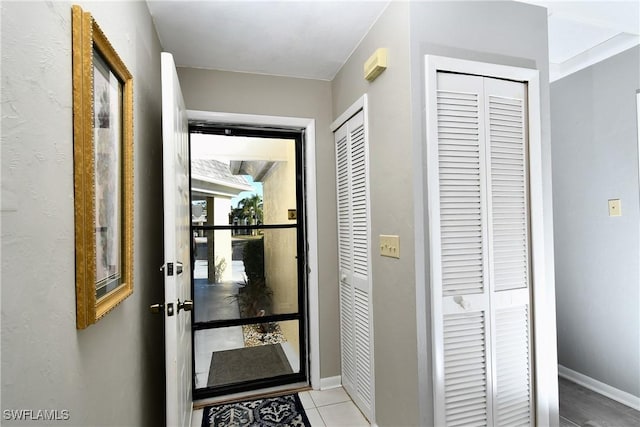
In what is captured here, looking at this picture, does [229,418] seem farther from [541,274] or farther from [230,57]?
[230,57]

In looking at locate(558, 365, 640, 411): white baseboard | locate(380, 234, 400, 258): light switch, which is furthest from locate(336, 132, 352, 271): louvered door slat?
locate(558, 365, 640, 411): white baseboard

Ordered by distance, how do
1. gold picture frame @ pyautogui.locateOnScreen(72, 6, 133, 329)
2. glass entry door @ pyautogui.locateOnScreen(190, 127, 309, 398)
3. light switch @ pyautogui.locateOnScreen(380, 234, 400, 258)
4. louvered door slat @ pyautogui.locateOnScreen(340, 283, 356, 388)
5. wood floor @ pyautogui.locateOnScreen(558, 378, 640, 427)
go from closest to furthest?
gold picture frame @ pyautogui.locateOnScreen(72, 6, 133, 329), light switch @ pyautogui.locateOnScreen(380, 234, 400, 258), wood floor @ pyautogui.locateOnScreen(558, 378, 640, 427), louvered door slat @ pyautogui.locateOnScreen(340, 283, 356, 388), glass entry door @ pyautogui.locateOnScreen(190, 127, 309, 398)

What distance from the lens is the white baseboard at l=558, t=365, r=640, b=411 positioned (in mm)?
2316

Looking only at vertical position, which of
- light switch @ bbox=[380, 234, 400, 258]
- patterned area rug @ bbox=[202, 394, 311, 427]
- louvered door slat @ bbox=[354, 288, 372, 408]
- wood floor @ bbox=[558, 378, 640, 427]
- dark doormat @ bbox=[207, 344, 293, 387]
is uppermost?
light switch @ bbox=[380, 234, 400, 258]

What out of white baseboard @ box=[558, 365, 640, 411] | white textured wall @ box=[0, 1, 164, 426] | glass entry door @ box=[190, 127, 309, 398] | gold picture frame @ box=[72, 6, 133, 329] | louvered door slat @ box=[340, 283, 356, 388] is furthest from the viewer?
glass entry door @ box=[190, 127, 309, 398]

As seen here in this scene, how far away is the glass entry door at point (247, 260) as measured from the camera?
8.46 feet

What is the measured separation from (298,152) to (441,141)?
4.56 feet

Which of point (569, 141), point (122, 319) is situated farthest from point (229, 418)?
point (569, 141)

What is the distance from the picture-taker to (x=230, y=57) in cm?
234

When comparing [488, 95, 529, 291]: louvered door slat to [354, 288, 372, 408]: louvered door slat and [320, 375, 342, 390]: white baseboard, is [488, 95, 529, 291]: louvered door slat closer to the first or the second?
[354, 288, 372, 408]: louvered door slat

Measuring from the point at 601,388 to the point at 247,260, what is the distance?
110 inches

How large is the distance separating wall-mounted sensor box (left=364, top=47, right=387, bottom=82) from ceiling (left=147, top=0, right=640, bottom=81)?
0.74 ft

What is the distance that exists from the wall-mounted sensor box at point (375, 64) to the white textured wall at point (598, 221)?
1824mm

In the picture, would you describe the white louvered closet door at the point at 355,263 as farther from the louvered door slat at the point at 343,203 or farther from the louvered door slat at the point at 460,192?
the louvered door slat at the point at 460,192
